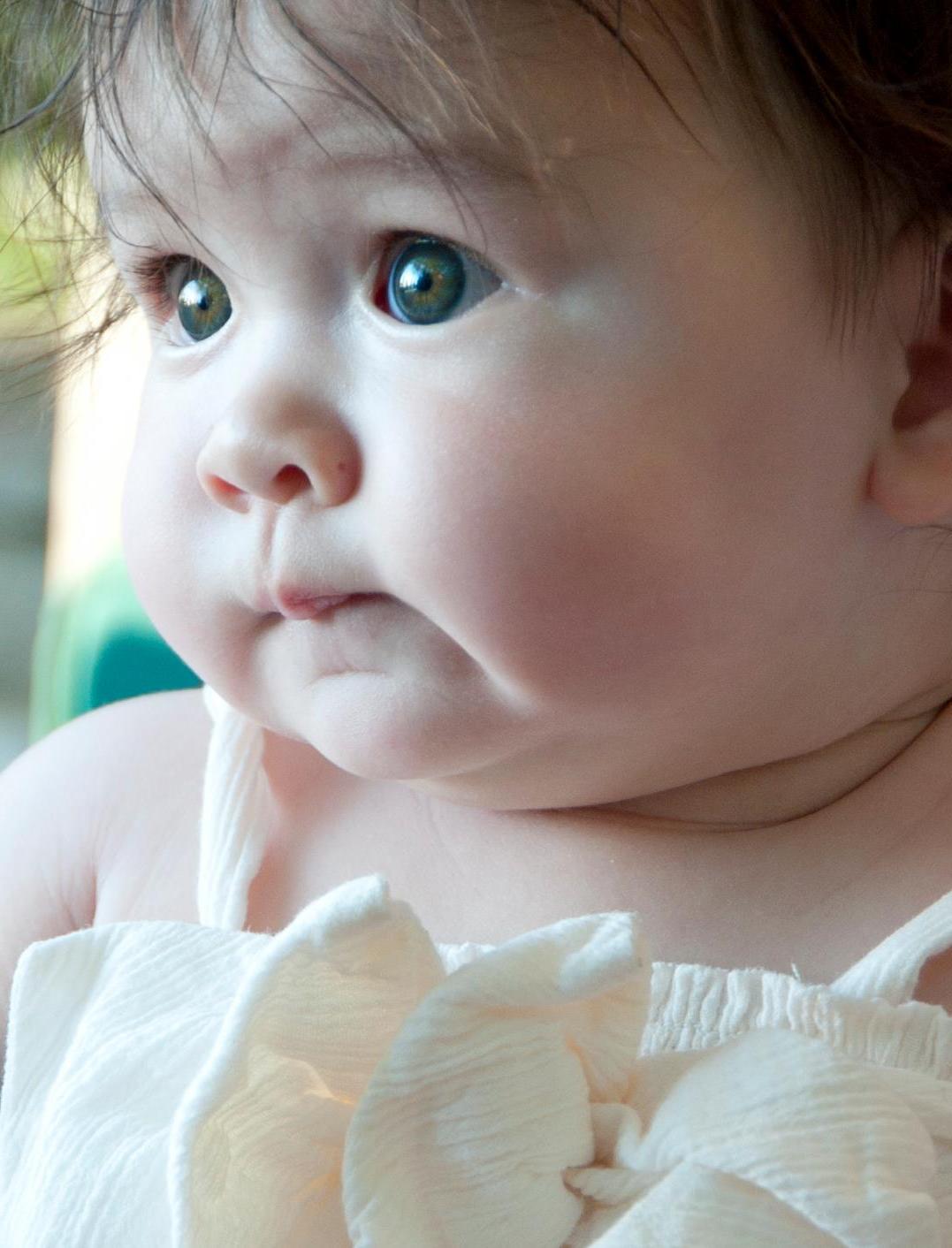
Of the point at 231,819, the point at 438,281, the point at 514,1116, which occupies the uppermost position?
the point at 438,281

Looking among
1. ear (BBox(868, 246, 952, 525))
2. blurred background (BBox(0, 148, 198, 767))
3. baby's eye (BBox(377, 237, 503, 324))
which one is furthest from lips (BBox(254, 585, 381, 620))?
blurred background (BBox(0, 148, 198, 767))

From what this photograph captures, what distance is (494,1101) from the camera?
0.62 metres

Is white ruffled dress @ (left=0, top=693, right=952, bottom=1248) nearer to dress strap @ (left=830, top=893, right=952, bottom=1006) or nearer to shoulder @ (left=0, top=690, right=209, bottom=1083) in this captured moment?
dress strap @ (left=830, top=893, right=952, bottom=1006)

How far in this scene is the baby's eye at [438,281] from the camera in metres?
0.66

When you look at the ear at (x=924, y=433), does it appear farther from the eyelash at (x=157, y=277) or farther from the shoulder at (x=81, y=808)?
the shoulder at (x=81, y=808)

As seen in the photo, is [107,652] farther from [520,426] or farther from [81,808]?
[520,426]

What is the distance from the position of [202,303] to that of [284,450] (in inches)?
5.4

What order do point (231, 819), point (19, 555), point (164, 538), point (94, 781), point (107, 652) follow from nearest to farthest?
point (164, 538) → point (231, 819) → point (94, 781) → point (107, 652) → point (19, 555)

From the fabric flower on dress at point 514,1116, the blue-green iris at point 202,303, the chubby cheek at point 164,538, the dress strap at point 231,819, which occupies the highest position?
the blue-green iris at point 202,303

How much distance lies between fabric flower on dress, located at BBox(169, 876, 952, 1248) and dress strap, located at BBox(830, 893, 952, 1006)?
4cm

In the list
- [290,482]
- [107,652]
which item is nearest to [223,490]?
[290,482]

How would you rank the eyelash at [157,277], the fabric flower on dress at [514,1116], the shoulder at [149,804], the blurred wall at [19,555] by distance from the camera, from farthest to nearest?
the blurred wall at [19,555] < the shoulder at [149,804] < the eyelash at [157,277] < the fabric flower on dress at [514,1116]

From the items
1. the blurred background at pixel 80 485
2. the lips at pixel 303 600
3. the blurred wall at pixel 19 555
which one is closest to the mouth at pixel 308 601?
the lips at pixel 303 600

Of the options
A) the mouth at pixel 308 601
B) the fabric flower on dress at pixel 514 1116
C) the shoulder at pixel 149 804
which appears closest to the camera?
the fabric flower on dress at pixel 514 1116
